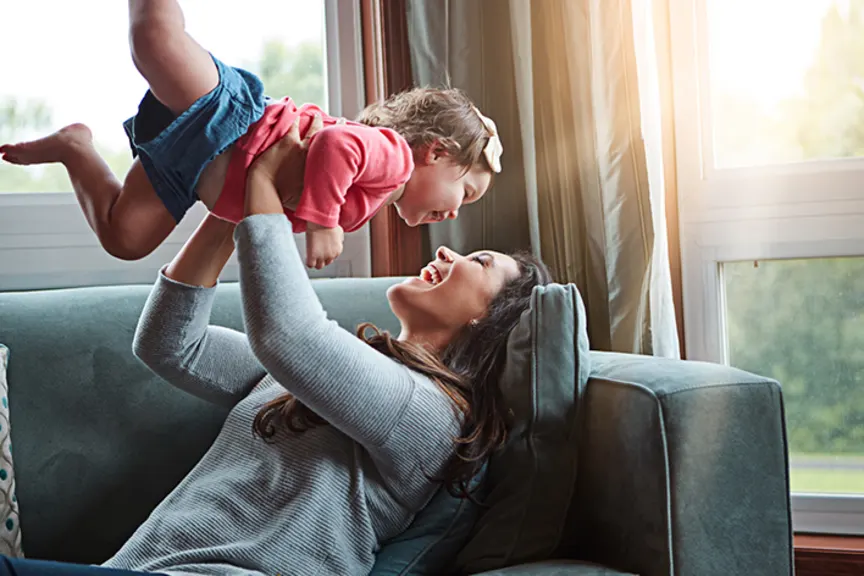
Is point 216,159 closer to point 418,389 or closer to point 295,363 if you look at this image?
point 295,363

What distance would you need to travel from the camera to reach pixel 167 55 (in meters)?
1.13

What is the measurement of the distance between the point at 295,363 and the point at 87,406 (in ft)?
2.36

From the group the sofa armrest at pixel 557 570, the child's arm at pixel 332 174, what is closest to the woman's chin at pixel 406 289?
the child's arm at pixel 332 174

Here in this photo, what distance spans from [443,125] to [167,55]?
462mm

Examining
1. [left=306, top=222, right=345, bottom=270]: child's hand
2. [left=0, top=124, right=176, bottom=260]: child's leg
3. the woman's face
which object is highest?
[left=0, top=124, right=176, bottom=260]: child's leg

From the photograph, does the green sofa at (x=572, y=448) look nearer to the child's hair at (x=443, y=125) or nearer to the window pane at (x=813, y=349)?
the child's hair at (x=443, y=125)

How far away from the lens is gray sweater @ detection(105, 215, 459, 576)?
47.9 inches

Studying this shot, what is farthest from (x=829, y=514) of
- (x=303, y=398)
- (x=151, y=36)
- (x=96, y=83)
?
(x=96, y=83)

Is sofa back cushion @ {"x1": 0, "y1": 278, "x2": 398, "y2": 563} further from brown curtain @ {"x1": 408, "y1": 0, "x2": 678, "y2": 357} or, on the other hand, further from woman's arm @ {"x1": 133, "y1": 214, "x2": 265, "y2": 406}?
brown curtain @ {"x1": 408, "y1": 0, "x2": 678, "y2": 357}

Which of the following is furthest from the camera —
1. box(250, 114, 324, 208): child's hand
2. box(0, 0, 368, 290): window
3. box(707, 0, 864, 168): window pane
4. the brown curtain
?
box(0, 0, 368, 290): window

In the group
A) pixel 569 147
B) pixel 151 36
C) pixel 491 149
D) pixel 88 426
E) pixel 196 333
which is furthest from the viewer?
pixel 569 147

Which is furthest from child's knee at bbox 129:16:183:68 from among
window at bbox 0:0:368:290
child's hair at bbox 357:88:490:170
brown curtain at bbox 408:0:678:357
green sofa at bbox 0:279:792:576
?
window at bbox 0:0:368:290

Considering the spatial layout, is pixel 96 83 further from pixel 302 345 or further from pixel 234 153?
pixel 302 345

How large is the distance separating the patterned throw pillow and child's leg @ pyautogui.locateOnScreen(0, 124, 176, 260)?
21.3 inches
